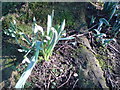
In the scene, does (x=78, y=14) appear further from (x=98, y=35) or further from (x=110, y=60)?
(x=110, y=60)

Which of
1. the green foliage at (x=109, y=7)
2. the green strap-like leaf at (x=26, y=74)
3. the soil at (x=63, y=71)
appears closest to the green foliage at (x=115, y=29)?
the green foliage at (x=109, y=7)

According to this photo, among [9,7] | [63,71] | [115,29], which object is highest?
[9,7]

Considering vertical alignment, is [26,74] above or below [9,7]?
below

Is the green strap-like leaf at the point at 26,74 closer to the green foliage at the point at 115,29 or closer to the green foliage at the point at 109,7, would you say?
the green foliage at the point at 115,29

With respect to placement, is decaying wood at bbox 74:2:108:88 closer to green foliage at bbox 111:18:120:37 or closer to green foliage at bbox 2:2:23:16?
green foliage at bbox 111:18:120:37

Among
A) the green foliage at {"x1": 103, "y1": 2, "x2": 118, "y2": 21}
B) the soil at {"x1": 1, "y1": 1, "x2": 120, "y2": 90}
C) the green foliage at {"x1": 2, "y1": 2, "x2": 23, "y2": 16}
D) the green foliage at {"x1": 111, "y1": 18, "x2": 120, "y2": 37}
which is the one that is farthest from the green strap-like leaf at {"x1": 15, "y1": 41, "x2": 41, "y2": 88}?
the green foliage at {"x1": 103, "y1": 2, "x2": 118, "y2": 21}

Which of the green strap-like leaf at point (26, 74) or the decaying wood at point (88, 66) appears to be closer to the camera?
the green strap-like leaf at point (26, 74)

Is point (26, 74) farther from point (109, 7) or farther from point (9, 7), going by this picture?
point (109, 7)

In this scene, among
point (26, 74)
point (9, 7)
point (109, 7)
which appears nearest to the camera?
point (26, 74)

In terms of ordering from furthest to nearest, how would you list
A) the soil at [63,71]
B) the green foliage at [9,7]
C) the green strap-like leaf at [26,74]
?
the green foliage at [9,7]
the soil at [63,71]
the green strap-like leaf at [26,74]

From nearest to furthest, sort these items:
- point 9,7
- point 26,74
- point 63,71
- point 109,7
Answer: point 26,74 < point 63,71 < point 9,7 < point 109,7

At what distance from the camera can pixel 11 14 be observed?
5.55 ft

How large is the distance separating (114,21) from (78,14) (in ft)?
1.48

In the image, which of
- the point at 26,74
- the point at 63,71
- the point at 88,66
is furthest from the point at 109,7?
the point at 26,74
